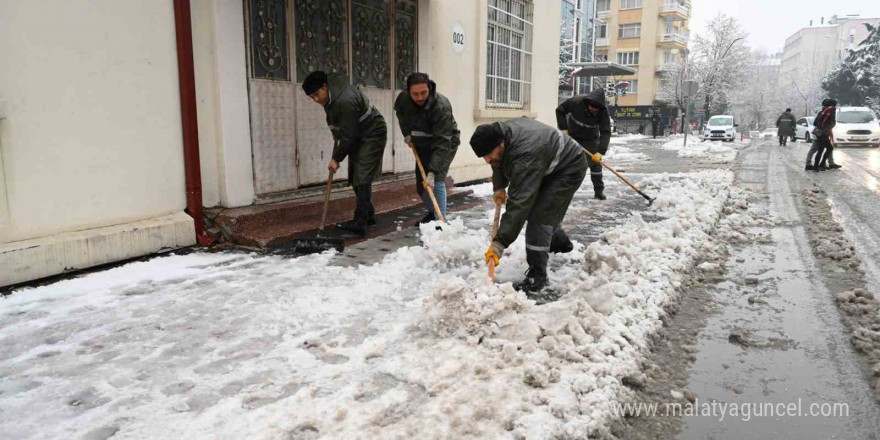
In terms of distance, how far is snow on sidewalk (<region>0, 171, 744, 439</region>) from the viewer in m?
2.49

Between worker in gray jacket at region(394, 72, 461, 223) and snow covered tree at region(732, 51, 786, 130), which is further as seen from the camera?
snow covered tree at region(732, 51, 786, 130)

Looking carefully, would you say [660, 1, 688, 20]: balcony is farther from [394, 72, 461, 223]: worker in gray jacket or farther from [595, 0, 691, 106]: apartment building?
[394, 72, 461, 223]: worker in gray jacket

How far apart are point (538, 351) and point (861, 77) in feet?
183

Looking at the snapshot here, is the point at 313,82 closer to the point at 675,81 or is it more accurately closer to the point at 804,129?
the point at 804,129

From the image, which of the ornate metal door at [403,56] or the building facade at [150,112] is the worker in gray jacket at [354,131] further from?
the ornate metal door at [403,56]

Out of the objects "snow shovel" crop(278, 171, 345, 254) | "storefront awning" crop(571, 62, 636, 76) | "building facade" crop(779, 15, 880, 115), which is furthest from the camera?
"building facade" crop(779, 15, 880, 115)

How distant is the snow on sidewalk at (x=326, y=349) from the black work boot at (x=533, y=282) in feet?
0.47

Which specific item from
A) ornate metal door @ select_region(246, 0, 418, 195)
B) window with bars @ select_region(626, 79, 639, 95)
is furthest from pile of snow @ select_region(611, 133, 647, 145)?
window with bars @ select_region(626, 79, 639, 95)

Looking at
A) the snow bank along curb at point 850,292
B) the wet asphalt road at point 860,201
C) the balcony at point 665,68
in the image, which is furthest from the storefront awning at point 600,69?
the balcony at point 665,68

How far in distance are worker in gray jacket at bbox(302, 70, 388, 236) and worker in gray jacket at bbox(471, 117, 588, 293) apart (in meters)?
1.77

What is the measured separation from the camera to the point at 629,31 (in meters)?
55.4

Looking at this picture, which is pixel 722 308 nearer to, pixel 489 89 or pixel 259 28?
pixel 259 28

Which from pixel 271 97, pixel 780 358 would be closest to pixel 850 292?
pixel 780 358

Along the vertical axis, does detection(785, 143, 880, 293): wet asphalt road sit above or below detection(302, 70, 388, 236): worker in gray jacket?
below
